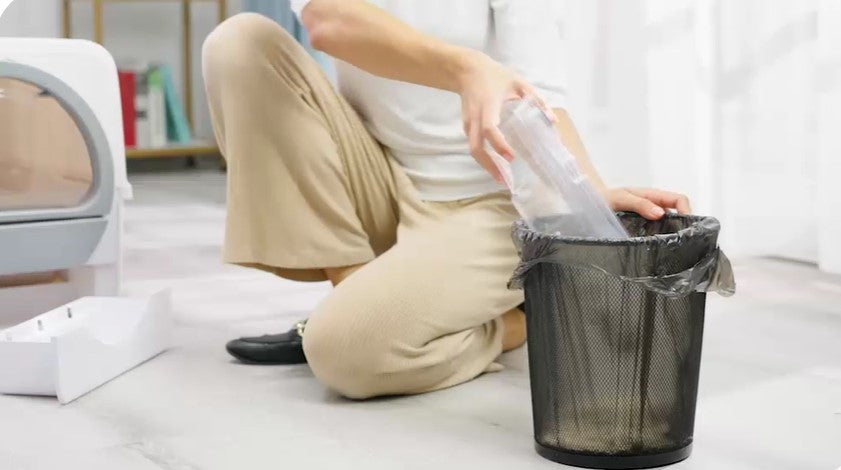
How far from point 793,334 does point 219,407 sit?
83cm

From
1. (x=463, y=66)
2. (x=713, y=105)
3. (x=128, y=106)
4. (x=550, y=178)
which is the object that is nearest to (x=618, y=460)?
(x=550, y=178)

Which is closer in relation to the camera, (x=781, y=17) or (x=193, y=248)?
(x=781, y=17)

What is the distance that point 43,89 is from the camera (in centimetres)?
177

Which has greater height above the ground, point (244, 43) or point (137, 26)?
point (137, 26)

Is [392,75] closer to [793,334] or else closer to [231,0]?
[793,334]

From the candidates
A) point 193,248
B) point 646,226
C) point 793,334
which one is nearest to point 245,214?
point 646,226

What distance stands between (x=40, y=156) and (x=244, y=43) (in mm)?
454

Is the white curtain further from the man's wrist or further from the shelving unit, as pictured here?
the shelving unit

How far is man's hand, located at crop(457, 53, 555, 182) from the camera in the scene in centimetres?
108

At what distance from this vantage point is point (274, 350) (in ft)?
5.17

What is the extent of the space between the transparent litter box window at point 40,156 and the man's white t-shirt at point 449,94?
1.65 feet

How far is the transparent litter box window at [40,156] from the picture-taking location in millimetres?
1798

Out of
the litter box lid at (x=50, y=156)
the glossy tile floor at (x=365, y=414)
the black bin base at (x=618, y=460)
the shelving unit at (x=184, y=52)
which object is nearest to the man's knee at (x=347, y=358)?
the glossy tile floor at (x=365, y=414)

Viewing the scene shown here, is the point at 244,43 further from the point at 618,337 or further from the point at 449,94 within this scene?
the point at 618,337
